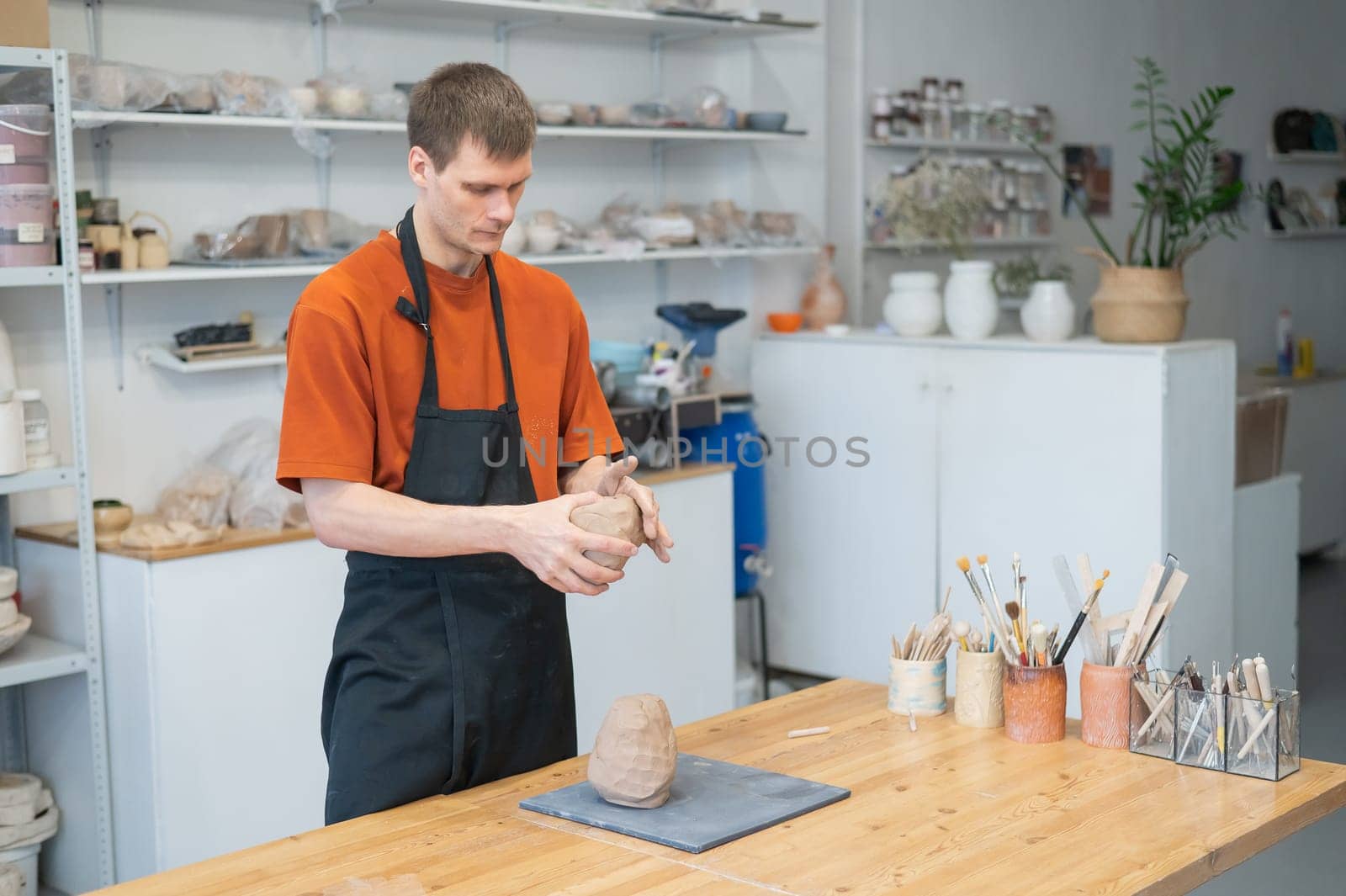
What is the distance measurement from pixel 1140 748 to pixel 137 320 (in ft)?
8.62

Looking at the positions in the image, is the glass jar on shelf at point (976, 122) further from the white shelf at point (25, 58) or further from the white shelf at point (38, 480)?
the white shelf at point (38, 480)

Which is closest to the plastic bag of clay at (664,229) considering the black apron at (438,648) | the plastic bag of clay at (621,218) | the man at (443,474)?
the plastic bag of clay at (621,218)

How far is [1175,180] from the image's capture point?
23.4 ft

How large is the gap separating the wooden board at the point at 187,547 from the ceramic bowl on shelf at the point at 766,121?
2056 mm

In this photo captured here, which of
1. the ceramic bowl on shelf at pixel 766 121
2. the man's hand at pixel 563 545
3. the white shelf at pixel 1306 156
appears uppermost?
the white shelf at pixel 1306 156

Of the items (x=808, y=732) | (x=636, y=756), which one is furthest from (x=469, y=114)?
(x=808, y=732)

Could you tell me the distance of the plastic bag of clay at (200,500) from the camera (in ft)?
11.4

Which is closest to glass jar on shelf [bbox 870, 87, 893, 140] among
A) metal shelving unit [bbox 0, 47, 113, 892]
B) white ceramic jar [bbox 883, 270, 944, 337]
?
white ceramic jar [bbox 883, 270, 944, 337]

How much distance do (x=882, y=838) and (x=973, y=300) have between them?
2995mm

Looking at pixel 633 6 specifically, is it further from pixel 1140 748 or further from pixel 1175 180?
pixel 1175 180

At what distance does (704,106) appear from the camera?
14.9ft

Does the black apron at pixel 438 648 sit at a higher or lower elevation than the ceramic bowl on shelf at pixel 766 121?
lower

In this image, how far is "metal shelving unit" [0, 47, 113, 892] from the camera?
3100 mm

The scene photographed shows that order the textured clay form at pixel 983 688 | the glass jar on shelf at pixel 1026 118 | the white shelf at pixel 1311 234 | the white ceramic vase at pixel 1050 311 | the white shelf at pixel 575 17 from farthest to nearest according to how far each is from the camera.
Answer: the white shelf at pixel 1311 234, the glass jar on shelf at pixel 1026 118, the white ceramic vase at pixel 1050 311, the white shelf at pixel 575 17, the textured clay form at pixel 983 688
